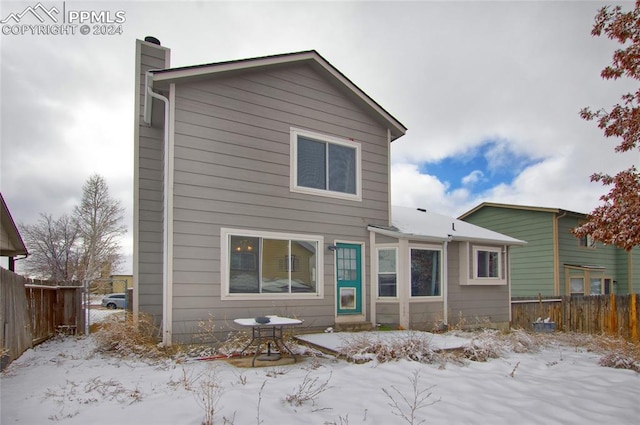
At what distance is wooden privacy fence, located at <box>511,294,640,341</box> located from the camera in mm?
11406

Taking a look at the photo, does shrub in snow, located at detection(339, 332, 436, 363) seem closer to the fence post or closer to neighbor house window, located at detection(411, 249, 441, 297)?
neighbor house window, located at detection(411, 249, 441, 297)

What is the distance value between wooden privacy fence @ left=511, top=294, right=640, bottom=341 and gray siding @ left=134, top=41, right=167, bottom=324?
34.6 feet

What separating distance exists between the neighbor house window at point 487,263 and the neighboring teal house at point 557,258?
661 centimetres

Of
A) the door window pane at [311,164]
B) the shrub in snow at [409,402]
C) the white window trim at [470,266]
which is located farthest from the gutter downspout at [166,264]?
the white window trim at [470,266]

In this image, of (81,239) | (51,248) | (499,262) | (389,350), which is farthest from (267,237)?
(51,248)

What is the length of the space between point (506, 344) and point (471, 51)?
26.5ft

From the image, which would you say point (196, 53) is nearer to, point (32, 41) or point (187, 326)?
point (32, 41)

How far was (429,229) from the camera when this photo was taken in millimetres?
11266

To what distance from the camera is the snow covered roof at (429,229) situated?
10164 millimetres

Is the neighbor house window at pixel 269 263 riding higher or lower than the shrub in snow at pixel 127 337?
higher

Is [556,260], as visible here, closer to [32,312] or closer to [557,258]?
[557,258]

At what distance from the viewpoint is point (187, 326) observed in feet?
25.2

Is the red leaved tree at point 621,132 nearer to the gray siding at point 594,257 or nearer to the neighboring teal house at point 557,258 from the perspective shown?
the neighboring teal house at point 557,258

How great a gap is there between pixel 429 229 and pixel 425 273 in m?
1.30
